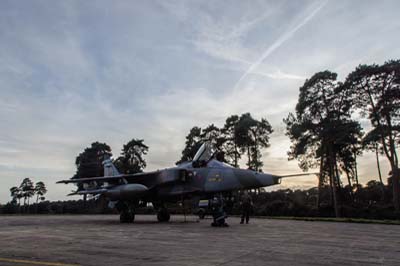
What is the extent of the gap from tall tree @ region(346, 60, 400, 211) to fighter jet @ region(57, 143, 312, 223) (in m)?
20.6

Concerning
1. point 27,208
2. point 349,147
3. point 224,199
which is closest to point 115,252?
point 224,199

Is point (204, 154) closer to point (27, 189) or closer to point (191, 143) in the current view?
point (191, 143)

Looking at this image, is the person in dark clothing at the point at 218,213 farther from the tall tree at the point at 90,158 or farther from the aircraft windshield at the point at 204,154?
the tall tree at the point at 90,158

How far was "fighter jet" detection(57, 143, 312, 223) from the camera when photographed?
602 inches

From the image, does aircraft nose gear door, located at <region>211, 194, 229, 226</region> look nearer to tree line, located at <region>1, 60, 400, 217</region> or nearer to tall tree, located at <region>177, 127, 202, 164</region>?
tree line, located at <region>1, 60, 400, 217</region>

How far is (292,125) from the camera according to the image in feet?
122

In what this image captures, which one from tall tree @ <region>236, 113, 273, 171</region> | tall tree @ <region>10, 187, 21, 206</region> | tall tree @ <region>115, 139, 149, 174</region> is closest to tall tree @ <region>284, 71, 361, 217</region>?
tall tree @ <region>236, 113, 273, 171</region>

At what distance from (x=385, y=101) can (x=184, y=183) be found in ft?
78.2

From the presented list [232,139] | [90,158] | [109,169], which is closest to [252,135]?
[232,139]

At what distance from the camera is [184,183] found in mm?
17656

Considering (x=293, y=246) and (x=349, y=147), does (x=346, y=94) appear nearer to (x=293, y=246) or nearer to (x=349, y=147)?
(x=349, y=147)

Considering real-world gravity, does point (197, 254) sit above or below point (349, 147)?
below

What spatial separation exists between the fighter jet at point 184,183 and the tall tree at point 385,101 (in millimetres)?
20563

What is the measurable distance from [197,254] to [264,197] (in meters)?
43.6
